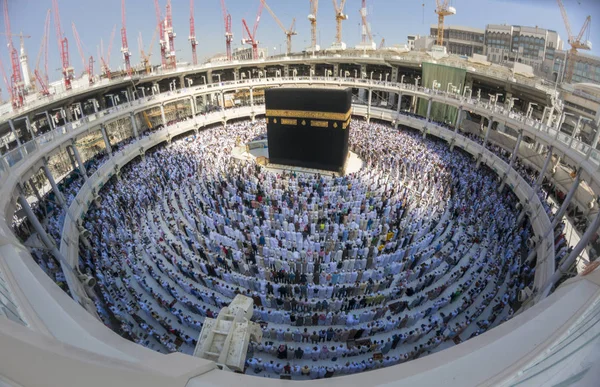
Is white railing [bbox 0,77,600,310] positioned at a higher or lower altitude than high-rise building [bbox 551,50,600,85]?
lower

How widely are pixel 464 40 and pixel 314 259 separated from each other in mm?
80089

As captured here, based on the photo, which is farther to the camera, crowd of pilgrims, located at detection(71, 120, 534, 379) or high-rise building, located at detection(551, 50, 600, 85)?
high-rise building, located at detection(551, 50, 600, 85)

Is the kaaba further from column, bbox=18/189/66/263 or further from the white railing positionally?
column, bbox=18/189/66/263

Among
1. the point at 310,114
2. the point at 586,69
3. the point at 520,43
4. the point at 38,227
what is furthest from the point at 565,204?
the point at 520,43

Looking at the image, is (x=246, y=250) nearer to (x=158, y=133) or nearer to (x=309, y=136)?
(x=309, y=136)

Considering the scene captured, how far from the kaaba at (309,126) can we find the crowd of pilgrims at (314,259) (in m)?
2.54

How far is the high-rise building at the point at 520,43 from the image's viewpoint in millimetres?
66062

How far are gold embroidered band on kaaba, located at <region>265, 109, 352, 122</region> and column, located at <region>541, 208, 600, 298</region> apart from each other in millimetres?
14753

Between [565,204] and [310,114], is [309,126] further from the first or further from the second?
[565,204]

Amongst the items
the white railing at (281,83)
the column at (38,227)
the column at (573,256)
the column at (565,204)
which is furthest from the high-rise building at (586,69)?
the column at (38,227)

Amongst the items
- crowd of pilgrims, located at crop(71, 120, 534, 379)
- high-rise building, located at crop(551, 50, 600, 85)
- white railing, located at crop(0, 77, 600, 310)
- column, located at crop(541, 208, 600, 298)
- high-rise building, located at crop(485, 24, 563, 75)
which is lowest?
crowd of pilgrims, located at crop(71, 120, 534, 379)

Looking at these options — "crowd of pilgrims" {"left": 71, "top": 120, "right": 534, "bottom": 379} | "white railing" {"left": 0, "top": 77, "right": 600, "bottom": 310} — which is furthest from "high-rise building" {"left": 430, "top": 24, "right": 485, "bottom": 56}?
"crowd of pilgrims" {"left": 71, "top": 120, "right": 534, "bottom": 379}

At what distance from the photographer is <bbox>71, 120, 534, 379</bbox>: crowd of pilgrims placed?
11.7m

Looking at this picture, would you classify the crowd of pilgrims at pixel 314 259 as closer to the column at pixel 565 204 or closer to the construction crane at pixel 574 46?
the column at pixel 565 204
